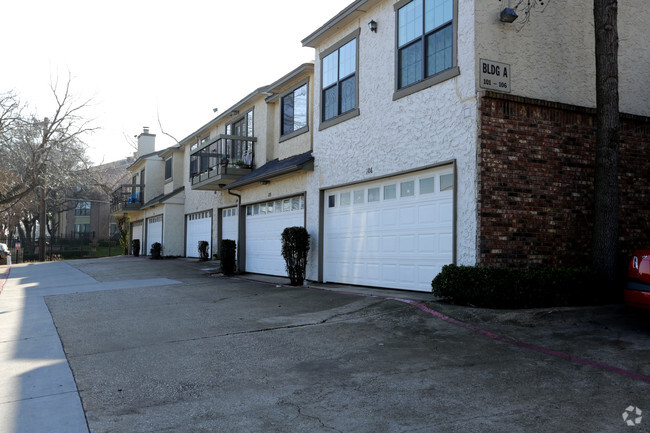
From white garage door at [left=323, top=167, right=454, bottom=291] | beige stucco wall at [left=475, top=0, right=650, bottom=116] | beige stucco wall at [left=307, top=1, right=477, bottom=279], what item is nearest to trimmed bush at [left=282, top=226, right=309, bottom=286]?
beige stucco wall at [left=307, top=1, right=477, bottom=279]

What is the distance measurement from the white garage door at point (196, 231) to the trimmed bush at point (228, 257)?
19.8 ft

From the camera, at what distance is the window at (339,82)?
12.8m

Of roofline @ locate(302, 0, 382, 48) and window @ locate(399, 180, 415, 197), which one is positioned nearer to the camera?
window @ locate(399, 180, 415, 197)

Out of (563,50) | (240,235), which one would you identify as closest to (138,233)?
(240,235)

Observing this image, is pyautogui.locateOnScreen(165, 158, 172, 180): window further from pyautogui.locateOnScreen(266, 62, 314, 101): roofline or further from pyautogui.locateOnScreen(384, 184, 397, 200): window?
pyautogui.locateOnScreen(384, 184, 397, 200): window

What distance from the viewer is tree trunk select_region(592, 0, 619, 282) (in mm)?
8719

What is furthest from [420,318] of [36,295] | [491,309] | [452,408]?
[36,295]

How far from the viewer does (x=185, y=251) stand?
90.4ft

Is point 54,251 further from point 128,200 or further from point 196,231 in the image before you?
point 196,231

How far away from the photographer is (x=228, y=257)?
57.0 feet

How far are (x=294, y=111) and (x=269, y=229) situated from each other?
3835 millimetres

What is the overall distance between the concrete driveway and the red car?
0.47 meters

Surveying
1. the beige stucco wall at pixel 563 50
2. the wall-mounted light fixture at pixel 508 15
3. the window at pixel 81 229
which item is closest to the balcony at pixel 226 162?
the beige stucco wall at pixel 563 50

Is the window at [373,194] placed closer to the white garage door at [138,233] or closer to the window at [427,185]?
the window at [427,185]
